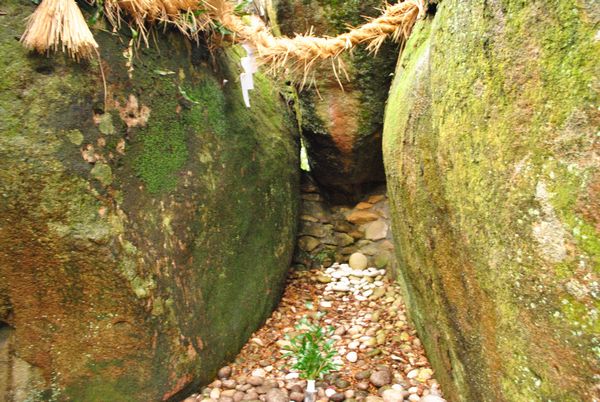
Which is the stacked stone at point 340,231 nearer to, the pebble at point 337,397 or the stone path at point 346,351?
the stone path at point 346,351

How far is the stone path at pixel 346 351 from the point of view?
6.07ft

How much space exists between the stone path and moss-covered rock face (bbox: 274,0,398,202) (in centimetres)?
84

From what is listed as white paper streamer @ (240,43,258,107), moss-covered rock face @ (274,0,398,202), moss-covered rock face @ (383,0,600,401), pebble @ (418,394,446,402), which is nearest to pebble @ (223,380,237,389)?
pebble @ (418,394,446,402)

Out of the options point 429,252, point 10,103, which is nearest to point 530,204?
point 429,252

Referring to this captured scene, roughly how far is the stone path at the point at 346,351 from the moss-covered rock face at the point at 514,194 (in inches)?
13.7

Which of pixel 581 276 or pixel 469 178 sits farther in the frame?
pixel 469 178

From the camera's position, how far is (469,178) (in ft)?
3.90

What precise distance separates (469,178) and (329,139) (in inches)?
68.9

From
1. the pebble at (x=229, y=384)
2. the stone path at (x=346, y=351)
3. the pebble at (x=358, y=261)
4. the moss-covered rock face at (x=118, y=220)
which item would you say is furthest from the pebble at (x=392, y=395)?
the pebble at (x=358, y=261)

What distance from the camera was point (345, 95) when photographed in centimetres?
275

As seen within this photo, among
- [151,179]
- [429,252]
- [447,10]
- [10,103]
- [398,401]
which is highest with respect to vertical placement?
[447,10]

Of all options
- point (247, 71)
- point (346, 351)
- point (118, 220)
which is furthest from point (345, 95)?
point (118, 220)

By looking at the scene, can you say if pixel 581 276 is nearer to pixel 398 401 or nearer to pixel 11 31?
pixel 398 401

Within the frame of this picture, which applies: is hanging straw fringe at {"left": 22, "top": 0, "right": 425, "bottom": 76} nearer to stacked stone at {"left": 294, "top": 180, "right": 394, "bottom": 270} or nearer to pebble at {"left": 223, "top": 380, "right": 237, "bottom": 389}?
stacked stone at {"left": 294, "top": 180, "right": 394, "bottom": 270}
